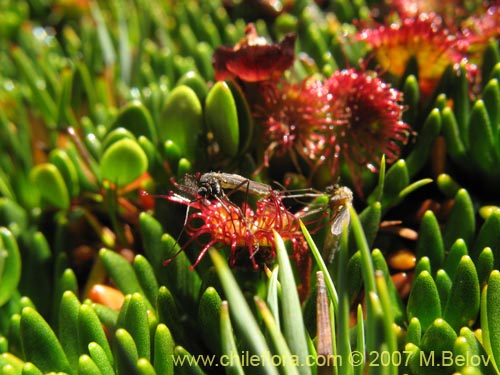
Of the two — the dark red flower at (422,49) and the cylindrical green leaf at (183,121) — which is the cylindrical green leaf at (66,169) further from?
the dark red flower at (422,49)

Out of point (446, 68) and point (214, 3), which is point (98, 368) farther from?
point (214, 3)

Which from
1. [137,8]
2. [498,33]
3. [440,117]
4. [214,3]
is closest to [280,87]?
[440,117]

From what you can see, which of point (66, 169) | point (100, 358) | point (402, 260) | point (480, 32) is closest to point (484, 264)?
point (402, 260)

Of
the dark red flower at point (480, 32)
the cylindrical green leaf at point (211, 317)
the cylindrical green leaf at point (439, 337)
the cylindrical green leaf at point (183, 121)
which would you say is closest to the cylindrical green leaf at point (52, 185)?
the cylindrical green leaf at point (183, 121)

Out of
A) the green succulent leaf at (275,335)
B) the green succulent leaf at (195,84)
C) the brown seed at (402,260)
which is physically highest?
the green succulent leaf at (195,84)

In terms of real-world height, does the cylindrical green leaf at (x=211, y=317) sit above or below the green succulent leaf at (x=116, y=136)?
below

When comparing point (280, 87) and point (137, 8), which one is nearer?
point (280, 87)

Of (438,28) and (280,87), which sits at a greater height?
(438,28)
